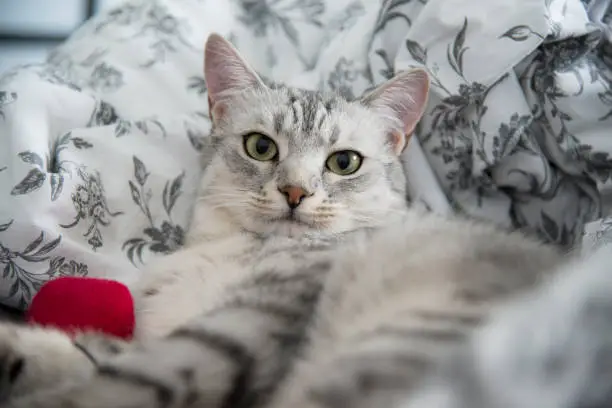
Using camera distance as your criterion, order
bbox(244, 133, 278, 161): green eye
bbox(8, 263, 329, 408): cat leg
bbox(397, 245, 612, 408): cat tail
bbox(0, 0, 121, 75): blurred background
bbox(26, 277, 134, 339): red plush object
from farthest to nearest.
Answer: bbox(0, 0, 121, 75): blurred background < bbox(244, 133, 278, 161): green eye < bbox(26, 277, 134, 339): red plush object < bbox(8, 263, 329, 408): cat leg < bbox(397, 245, 612, 408): cat tail

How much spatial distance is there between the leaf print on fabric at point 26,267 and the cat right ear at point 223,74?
0.43 meters

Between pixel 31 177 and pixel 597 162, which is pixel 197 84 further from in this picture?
pixel 597 162

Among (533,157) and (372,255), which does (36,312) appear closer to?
(372,255)

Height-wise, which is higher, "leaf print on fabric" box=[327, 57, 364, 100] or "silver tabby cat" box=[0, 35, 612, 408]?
"leaf print on fabric" box=[327, 57, 364, 100]

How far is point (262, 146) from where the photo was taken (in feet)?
3.88

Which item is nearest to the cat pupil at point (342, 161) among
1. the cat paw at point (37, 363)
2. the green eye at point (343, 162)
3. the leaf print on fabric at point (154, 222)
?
the green eye at point (343, 162)

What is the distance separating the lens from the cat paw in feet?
2.51

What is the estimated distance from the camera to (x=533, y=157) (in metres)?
1.28

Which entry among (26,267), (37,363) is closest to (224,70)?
(26,267)

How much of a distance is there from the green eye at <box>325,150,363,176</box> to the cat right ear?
0.79 feet

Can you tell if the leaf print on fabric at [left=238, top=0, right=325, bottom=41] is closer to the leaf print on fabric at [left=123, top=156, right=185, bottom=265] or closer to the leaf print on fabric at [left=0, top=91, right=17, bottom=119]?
the leaf print on fabric at [left=123, top=156, right=185, bottom=265]

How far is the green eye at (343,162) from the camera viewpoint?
1.18 meters

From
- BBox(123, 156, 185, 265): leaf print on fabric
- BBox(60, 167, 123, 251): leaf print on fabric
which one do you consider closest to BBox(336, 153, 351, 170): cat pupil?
BBox(123, 156, 185, 265): leaf print on fabric

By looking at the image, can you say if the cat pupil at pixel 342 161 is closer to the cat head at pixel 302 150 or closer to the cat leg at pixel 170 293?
the cat head at pixel 302 150
